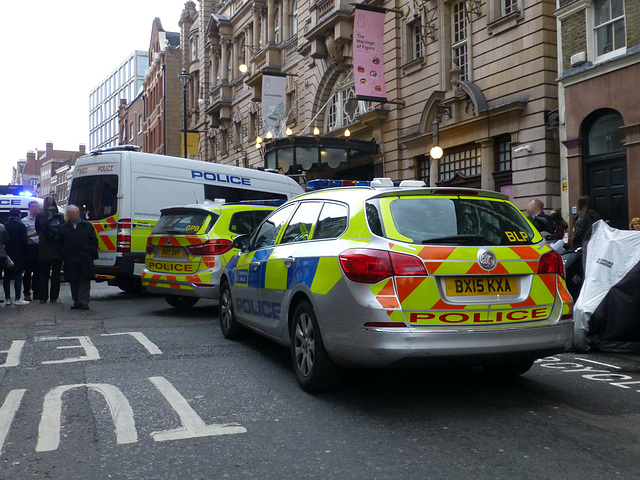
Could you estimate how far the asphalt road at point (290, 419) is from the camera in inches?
138

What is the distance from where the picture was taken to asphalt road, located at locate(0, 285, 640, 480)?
3.51 meters

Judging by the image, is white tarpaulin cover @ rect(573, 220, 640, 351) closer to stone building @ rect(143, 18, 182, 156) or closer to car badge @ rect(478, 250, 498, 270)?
car badge @ rect(478, 250, 498, 270)

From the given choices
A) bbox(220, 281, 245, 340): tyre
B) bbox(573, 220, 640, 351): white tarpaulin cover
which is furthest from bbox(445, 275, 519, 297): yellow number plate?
bbox(220, 281, 245, 340): tyre

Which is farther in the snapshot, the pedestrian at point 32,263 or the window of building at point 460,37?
the window of building at point 460,37

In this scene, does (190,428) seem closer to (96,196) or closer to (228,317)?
(228,317)

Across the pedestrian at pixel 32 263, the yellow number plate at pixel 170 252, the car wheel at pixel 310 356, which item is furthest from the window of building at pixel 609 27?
the pedestrian at pixel 32 263

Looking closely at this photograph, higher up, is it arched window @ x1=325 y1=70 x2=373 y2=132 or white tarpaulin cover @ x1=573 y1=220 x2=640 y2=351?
arched window @ x1=325 y1=70 x2=373 y2=132

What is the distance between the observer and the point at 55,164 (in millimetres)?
119562

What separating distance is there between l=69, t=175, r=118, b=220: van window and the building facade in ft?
265

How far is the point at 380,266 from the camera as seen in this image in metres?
4.46

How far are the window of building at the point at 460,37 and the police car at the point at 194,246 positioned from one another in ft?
37.1

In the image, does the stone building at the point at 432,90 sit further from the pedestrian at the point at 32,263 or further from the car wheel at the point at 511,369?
the pedestrian at the point at 32,263

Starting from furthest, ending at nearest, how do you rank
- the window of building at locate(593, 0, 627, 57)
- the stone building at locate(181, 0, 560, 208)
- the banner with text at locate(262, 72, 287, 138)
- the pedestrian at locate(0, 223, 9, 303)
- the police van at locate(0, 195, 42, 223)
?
the banner with text at locate(262, 72, 287, 138) < the police van at locate(0, 195, 42, 223) < the stone building at locate(181, 0, 560, 208) < the window of building at locate(593, 0, 627, 57) < the pedestrian at locate(0, 223, 9, 303)

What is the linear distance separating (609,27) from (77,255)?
463 inches
